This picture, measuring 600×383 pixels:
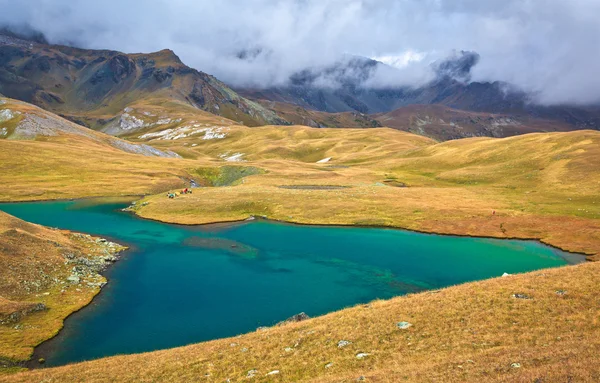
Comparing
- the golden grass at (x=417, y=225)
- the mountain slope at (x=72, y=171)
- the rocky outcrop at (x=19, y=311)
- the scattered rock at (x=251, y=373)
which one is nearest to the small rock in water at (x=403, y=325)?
the golden grass at (x=417, y=225)

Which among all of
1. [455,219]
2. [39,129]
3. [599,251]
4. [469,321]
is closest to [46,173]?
[39,129]

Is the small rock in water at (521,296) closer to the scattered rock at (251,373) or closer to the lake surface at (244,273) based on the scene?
the lake surface at (244,273)

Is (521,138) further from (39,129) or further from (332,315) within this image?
(39,129)

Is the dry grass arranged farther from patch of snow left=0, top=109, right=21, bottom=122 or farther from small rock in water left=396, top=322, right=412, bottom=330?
patch of snow left=0, top=109, right=21, bottom=122

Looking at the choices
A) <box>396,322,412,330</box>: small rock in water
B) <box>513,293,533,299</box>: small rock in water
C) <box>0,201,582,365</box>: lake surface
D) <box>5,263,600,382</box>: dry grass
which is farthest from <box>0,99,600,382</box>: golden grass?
<box>0,201,582,365</box>: lake surface

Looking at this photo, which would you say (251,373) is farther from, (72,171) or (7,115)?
(7,115)

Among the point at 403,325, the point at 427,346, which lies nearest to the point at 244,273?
the point at 403,325
